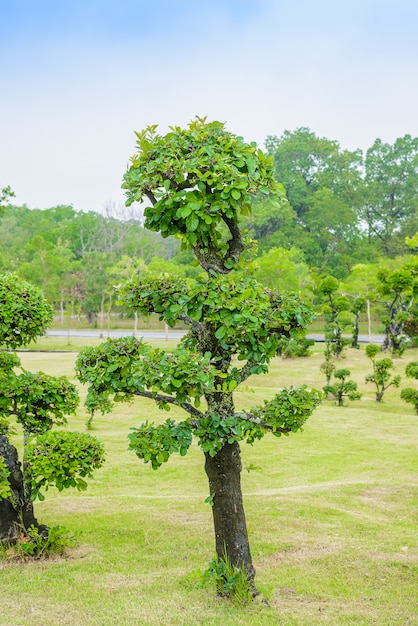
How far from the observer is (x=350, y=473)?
1098cm

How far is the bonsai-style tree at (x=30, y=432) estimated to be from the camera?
20.0ft

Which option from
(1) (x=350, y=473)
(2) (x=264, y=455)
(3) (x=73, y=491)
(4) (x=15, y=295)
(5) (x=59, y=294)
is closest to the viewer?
(4) (x=15, y=295)

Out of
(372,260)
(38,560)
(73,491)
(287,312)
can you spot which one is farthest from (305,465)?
(372,260)

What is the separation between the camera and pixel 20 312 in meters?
6.38

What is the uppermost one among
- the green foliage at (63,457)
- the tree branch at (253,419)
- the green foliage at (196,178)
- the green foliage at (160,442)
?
the green foliage at (196,178)

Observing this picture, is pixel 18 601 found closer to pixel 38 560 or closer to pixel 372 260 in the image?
pixel 38 560

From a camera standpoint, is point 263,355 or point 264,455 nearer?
point 263,355

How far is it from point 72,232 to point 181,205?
2139 inches

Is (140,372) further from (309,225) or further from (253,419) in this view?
(309,225)

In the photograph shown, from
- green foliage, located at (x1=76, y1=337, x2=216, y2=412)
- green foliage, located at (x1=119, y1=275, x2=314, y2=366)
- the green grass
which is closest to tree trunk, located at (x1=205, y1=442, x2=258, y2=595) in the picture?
the green grass

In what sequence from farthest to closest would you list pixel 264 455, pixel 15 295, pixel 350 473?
pixel 264 455 → pixel 350 473 → pixel 15 295

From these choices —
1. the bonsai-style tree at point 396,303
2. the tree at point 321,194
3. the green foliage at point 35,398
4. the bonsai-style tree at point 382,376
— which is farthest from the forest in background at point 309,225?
the green foliage at point 35,398

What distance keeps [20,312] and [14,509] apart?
2006 mm

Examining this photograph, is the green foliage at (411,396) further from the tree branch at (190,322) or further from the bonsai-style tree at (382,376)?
the tree branch at (190,322)
